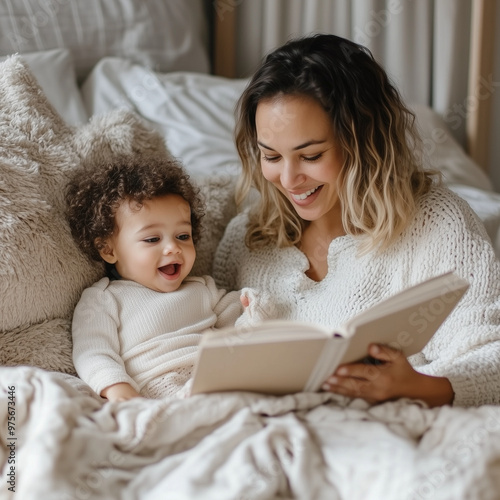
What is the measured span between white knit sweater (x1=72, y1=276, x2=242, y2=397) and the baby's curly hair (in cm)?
11

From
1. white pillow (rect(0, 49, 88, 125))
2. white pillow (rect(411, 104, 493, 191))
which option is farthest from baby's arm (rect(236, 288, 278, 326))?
white pillow (rect(411, 104, 493, 191))

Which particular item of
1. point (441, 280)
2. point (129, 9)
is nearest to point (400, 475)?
point (441, 280)

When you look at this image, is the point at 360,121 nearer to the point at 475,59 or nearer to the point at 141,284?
the point at 141,284

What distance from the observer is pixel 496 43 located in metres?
2.77

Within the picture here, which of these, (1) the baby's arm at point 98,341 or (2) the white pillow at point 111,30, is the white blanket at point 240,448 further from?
(2) the white pillow at point 111,30

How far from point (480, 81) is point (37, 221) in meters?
1.98

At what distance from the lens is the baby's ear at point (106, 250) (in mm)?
1401

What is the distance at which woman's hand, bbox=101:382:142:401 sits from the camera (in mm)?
1226

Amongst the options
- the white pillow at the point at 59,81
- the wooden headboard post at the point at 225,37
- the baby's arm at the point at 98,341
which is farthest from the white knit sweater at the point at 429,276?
the wooden headboard post at the point at 225,37

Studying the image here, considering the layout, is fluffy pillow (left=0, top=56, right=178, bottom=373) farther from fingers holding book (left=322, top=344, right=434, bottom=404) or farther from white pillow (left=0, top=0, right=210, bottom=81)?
white pillow (left=0, top=0, right=210, bottom=81)

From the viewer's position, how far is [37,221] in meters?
1.32

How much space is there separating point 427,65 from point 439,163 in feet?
1.99

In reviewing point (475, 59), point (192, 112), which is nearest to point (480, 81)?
point (475, 59)

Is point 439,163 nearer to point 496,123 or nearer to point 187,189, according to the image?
point 496,123
